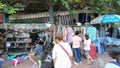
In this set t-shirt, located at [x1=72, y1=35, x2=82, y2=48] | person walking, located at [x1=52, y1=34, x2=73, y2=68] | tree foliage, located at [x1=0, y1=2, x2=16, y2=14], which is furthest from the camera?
t-shirt, located at [x1=72, y1=35, x2=82, y2=48]

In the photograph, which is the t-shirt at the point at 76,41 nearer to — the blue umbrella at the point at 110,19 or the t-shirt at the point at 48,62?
the blue umbrella at the point at 110,19

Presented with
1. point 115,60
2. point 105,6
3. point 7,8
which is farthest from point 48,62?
point 105,6

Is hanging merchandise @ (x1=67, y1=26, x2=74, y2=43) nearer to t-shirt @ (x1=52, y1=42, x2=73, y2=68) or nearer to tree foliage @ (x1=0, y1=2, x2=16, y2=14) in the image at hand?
tree foliage @ (x1=0, y1=2, x2=16, y2=14)

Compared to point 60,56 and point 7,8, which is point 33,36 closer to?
point 7,8

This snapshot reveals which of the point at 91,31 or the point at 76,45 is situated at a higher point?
the point at 91,31

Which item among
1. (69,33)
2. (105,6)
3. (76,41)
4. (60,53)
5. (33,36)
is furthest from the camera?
(33,36)

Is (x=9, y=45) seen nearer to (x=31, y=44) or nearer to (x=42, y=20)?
(x=31, y=44)

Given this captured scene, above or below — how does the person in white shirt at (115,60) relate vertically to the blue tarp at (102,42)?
above

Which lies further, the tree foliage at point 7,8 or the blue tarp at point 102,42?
the blue tarp at point 102,42

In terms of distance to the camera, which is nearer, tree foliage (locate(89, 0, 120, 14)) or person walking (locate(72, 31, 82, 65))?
person walking (locate(72, 31, 82, 65))

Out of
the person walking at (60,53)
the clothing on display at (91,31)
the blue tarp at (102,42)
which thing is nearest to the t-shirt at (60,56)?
the person walking at (60,53)

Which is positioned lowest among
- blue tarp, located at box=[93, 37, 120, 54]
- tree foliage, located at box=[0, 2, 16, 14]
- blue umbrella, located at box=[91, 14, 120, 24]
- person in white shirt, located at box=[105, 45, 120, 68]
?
blue tarp, located at box=[93, 37, 120, 54]

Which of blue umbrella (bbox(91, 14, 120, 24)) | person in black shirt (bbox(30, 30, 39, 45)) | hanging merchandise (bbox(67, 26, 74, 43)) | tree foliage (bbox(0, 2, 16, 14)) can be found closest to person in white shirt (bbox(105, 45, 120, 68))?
tree foliage (bbox(0, 2, 16, 14))

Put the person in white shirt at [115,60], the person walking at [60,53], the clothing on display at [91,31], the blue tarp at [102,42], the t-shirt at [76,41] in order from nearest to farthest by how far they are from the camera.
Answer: the person in white shirt at [115,60]
the person walking at [60,53]
the t-shirt at [76,41]
the clothing on display at [91,31]
the blue tarp at [102,42]
